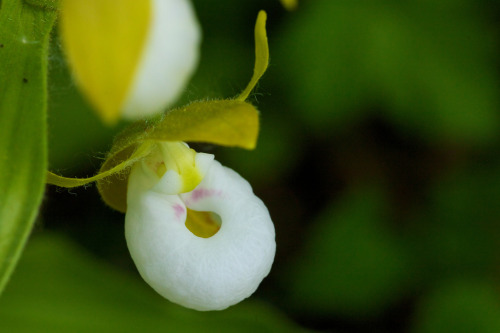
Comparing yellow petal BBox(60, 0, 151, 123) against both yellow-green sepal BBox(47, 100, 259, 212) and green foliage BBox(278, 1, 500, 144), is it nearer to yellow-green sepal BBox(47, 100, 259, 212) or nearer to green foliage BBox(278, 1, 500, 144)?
Answer: yellow-green sepal BBox(47, 100, 259, 212)

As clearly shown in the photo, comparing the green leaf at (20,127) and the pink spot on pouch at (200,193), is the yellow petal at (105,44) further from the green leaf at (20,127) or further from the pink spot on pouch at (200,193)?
the pink spot on pouch at (200,193)

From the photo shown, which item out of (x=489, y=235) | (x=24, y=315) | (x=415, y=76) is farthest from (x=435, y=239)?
(x=24, y=315)

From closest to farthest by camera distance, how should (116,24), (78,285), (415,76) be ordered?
1. (116,24)
2. (78,285)
3. (415,76)

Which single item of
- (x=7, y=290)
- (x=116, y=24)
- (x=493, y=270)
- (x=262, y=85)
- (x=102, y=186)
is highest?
(x=116, y=24)

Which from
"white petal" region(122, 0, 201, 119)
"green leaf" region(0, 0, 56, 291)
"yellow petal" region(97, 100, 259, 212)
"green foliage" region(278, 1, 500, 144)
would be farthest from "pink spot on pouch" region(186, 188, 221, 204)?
"green foliage" region(278, 1, 500, 144)

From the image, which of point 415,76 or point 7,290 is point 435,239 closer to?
point 415,76
